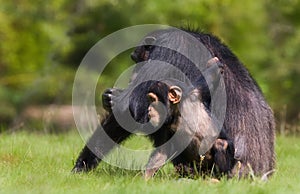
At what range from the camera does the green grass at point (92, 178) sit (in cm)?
528

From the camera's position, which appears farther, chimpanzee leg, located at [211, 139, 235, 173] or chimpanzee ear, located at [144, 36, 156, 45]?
chimpanzee ear, located at [144, 36, 156, 45]

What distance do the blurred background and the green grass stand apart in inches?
292

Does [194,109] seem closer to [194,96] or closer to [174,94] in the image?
[194,96]

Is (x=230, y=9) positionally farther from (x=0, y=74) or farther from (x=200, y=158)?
(x=200, y=158)

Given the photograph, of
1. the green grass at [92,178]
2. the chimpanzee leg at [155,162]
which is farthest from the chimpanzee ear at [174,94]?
the green grass at [92,178]

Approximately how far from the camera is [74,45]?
654 inches

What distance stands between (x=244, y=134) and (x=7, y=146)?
2.73 metres

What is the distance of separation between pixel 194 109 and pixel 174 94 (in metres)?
0.23

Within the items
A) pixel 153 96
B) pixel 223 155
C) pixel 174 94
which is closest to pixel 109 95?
pixel 153 96

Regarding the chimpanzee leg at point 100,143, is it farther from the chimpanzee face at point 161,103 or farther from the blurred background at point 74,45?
the blurred background at point 74,45

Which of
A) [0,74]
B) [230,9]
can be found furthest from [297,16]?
[0,74]

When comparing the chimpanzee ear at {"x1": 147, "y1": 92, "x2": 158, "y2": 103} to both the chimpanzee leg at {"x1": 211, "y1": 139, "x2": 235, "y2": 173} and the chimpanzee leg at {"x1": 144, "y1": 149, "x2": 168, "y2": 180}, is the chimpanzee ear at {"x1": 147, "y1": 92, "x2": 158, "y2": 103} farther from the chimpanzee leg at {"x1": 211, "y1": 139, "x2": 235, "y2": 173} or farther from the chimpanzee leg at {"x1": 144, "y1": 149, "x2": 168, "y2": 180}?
the chimpanzee leg at {"x1": 211, "y1": 139, "x2": 235, "y2": 173}

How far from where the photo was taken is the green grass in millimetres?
5281

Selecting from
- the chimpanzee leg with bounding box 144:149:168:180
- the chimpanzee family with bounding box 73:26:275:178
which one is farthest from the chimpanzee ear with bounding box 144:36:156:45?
the chimpanzee leg with bounding box 144:149:168:180
